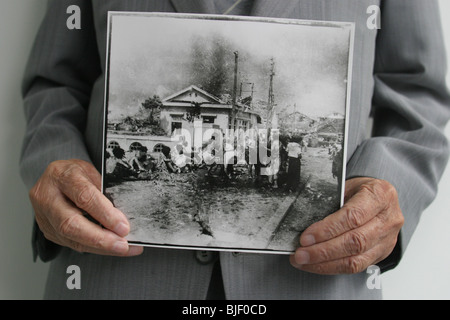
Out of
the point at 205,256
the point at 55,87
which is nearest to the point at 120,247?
the point at 205,256

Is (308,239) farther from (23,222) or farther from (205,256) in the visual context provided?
(23,222)

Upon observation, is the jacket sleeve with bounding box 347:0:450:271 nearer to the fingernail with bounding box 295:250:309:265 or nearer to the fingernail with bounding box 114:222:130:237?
the fingernail with bounding box 295:250:309:265

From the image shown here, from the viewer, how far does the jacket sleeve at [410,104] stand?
611mm

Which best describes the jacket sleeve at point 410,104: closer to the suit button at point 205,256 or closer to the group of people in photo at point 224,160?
the group of people in photo at point 224,160

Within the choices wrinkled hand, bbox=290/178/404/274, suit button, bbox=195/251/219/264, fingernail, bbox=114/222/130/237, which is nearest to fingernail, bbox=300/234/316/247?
wrinkled hand, bbox=290/178/404/274

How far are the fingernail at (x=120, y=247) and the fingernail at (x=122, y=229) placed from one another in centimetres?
1

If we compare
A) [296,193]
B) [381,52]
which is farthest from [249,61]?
[381,52]

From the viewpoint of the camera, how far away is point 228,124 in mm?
499

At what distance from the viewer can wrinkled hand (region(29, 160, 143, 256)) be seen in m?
0.52

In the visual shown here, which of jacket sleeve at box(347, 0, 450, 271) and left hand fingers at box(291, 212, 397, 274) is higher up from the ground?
jacket sleeve at box(347, 0, 450, 271)

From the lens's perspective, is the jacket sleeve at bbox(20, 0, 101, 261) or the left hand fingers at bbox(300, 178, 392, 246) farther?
the jacket sleeve at bbox(20, 0, 101, 261)

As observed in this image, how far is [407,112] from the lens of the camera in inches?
25.5

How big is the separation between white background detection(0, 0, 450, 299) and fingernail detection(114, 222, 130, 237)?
0.50 m

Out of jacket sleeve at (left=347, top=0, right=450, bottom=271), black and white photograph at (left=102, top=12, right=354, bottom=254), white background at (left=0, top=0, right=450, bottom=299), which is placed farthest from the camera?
white background at (left=0, top=0, right=450, bottom=299)
